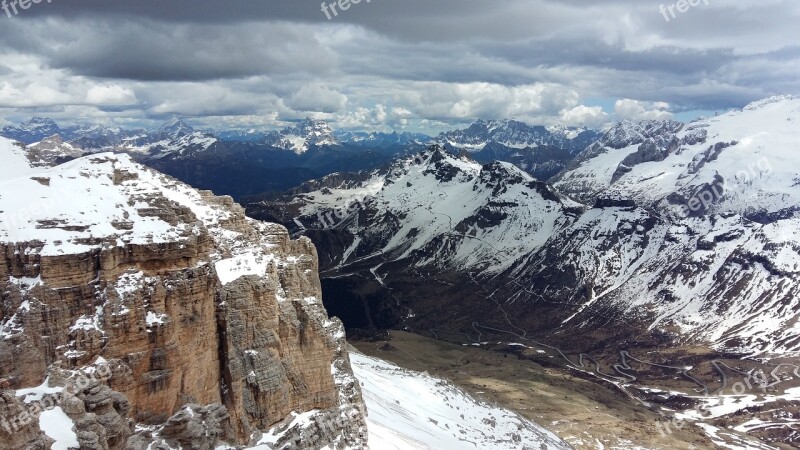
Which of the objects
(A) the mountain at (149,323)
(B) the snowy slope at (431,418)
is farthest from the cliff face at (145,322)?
(B) the snowy slope at (431,418)

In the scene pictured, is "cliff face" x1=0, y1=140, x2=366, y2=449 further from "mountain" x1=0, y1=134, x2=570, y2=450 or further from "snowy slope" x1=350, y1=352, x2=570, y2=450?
"snowy slope" x1=350, y1=352, x2=570, y2=450

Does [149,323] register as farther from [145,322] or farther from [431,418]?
[431,418]

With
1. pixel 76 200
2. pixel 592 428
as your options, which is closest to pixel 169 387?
pixel 76 200

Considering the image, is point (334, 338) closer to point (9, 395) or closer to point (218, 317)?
point (218, 317)

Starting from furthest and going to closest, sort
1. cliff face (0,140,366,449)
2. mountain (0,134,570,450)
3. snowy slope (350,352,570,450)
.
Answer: snowy slope (350,352,570,450)
cliff face (0,140,366,449)
mountain (0,134,570,450)

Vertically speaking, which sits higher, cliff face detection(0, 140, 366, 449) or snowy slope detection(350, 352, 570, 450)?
cliff face detection(0, 140, 366, 449)

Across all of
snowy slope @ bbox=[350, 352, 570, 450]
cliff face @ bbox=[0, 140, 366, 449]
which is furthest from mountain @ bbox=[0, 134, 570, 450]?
snowy slope @ bbox=[350, 352, 570, 450]

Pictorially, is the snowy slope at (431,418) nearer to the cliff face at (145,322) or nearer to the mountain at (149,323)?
the mountain at (149,323)
